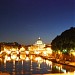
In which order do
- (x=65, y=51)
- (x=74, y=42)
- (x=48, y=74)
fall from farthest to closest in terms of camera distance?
(x=65, y=51), (x=74, y=42), (x=48, y=74)

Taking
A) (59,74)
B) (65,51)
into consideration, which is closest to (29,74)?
(59,74)

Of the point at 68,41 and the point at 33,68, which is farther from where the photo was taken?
the point at 68,41

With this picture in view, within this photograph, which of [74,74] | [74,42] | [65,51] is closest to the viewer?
[74,74]

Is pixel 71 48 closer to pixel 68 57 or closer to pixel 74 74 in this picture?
pixel 68 57

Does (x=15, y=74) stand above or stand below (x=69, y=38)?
below

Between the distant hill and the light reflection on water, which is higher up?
the distant hill

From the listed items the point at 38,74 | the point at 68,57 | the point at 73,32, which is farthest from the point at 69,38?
the point at 38,74

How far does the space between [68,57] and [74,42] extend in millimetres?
9991

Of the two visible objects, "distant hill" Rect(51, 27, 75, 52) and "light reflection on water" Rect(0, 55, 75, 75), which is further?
"distant hill" Rect(51, 27, 75, 52)

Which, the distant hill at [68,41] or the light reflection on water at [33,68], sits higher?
the distant hill at [68,41]

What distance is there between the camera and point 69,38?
271 ft

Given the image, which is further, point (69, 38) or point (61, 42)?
point (61, 42)

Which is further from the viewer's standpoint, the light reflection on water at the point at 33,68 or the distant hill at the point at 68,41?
the distant hill at the point at 68,41

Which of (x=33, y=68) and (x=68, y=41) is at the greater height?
(x=68, y=41)
